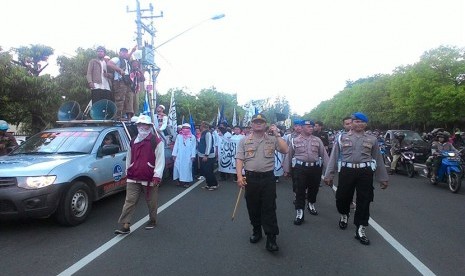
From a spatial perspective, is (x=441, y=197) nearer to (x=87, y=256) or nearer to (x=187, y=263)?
(x=187, y=263)

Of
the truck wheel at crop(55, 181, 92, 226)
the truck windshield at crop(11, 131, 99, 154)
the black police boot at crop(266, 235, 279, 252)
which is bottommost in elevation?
the black police boot at crop(266, 235, 279, 252)

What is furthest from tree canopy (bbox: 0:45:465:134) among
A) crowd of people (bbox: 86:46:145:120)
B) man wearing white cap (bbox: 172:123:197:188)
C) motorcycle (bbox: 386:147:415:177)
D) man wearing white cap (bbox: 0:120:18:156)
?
man wearing white cap (bbox: 0:120:18:156)

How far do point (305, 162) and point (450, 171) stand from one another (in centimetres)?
571

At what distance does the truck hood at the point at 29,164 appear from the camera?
18.7 feet

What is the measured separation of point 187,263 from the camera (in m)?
4.61

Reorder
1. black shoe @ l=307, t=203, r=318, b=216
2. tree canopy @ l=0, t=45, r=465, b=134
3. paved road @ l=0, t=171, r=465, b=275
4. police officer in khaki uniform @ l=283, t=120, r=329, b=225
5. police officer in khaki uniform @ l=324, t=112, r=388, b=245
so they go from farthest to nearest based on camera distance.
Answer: tree canopy @ l=0, t=45, r=465, b=134, black shoe @ l=307, t=203, r=318, b=216, police officer in khaki uniform @ l=283, t=120, r=329, b=225, police officer in khaki uniform @ l=324, t=112, r=388, b=245, paved road @ l=0, t=171, r=465, b=275

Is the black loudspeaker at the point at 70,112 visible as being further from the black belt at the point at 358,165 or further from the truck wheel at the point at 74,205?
the black belt at the point at 358,165

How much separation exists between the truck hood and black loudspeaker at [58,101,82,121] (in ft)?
8.75

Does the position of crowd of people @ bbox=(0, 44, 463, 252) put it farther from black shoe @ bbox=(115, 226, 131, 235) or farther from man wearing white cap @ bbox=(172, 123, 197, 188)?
man wearing white cap @ bbox=(172, 123, 197, 188)

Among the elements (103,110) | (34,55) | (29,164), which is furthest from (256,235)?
(34,55)

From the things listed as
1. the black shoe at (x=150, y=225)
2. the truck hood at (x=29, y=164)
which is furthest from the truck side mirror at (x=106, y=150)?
the black shoe at (x=150, y=225)

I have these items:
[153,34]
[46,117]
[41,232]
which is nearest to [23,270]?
[41,232]

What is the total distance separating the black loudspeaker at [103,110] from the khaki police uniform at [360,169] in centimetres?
559

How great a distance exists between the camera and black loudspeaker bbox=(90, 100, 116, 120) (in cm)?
902
